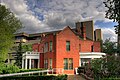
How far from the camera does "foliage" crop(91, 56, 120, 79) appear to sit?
80.6 ft

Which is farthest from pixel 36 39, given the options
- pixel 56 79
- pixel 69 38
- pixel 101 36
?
pixel 56 79

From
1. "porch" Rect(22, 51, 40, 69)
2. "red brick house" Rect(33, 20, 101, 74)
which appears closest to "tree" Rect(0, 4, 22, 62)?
"red brick house" Rect(33, 20, 101, 74)

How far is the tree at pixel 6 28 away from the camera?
3765 cm

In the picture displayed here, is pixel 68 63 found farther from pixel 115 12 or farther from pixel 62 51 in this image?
pixel 115 12

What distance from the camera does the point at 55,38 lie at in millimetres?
42219

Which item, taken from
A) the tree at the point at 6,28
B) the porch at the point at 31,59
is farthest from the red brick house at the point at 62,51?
the tree at the point at 6,28

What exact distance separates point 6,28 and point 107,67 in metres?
19.0

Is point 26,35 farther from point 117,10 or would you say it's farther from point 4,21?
point 117,10

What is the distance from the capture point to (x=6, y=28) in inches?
1523

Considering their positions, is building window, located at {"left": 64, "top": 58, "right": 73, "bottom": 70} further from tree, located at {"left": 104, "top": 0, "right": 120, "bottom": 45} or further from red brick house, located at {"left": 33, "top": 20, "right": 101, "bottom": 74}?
tree, located at {"left": 104, "top": 0, "right": 120, "bottom": 45}

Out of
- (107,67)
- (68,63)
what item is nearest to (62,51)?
(68,63)

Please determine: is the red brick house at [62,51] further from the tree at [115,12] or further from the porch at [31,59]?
the tree at [115,12]

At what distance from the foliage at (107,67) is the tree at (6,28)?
16.4 meters

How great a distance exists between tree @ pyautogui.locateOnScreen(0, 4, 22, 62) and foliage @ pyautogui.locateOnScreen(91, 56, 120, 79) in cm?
1635
